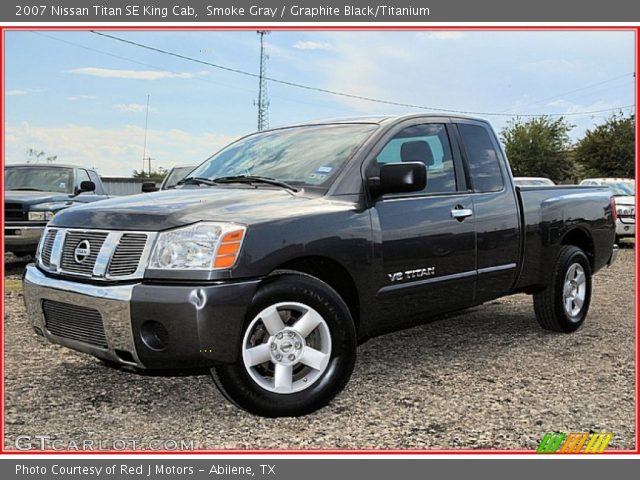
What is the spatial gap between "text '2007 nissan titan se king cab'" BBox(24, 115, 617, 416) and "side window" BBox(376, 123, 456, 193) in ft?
0.04

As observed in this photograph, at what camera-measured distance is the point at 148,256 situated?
362 centimetres

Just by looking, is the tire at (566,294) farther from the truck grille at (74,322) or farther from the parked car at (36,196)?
the parked car at (36,196)

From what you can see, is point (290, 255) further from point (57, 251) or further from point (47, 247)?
point (47, 247)

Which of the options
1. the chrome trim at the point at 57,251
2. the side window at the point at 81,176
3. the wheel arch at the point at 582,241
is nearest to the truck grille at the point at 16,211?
the side window at the point at 81,176

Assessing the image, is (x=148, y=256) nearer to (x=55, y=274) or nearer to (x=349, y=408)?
(x=55, y=274)

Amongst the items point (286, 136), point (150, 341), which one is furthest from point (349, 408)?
point (286, 136)

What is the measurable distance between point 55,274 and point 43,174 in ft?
26.7

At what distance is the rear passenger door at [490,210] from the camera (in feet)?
17.1

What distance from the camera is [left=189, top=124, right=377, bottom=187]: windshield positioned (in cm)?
450

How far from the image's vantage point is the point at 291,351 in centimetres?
385

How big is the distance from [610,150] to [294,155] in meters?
42.0

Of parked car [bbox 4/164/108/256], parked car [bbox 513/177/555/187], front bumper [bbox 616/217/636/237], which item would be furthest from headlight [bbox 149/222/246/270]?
front bumper [bbox 616/217/636/237]

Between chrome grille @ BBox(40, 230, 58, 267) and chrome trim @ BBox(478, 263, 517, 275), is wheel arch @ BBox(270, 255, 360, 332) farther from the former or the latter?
chrome grille @ BBox(40, 230, 58, 267)

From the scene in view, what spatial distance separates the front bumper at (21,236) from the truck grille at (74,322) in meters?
6.40
